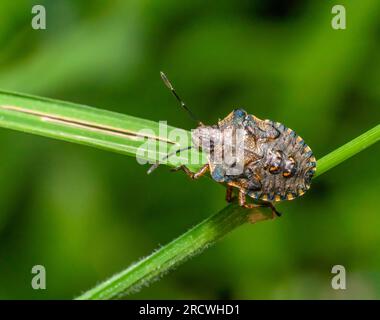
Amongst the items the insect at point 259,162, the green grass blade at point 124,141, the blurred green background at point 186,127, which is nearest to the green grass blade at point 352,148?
A: the green grass blade at point 124,141

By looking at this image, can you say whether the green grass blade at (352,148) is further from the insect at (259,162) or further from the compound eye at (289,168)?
the compound eye at (289,168)

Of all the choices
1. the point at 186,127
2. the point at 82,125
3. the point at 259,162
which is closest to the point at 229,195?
the point at 259,162

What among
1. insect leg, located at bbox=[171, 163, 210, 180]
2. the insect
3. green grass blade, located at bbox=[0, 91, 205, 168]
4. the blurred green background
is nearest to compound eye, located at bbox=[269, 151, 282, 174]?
the insect

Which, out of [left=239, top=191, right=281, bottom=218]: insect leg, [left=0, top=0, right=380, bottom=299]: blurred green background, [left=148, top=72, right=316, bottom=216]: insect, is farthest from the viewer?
[left=0, top=0, right=380, bottom=299]: blurred green background

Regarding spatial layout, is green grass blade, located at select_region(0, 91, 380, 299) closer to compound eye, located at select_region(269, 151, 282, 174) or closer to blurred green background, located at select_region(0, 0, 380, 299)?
compound eye, located at select_region(269, 151, 282, 174)

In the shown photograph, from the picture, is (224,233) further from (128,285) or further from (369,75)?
(369,75)

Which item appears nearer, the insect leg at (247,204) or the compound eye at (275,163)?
Answer: the insect leg at (247,204)

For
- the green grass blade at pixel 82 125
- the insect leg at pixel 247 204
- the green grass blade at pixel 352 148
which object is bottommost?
the insect leg at pixel 247 204

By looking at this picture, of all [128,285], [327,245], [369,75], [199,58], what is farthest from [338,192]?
[128,285]
